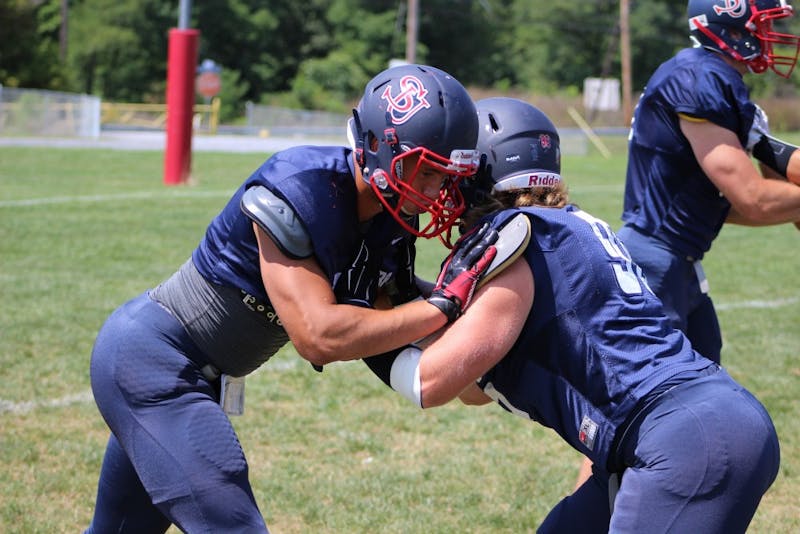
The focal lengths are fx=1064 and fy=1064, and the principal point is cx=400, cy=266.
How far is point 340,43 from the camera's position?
200 feet

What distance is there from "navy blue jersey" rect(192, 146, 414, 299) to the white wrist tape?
0.31 metres

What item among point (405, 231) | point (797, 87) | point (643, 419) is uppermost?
point (405, 231)

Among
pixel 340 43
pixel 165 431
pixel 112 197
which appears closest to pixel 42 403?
pixel 165 431

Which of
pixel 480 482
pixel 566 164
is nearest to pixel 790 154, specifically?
pixel 480 482

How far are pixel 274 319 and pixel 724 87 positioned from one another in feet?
7.16

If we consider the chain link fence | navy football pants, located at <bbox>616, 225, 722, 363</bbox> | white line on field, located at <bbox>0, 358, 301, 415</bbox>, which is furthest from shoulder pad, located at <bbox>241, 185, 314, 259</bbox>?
the chain link fence

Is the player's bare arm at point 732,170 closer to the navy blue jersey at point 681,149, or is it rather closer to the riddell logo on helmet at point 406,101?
the navy blue jersey at point 681,149

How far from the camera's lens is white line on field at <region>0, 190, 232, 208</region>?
45.0 feet

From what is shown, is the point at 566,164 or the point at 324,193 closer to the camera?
the point at 324,193

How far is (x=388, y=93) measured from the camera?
9.50ft

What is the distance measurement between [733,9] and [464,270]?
230 centimetres

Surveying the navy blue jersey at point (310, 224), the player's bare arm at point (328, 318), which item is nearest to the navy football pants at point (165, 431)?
the navy blue jersey at point (310, 224)

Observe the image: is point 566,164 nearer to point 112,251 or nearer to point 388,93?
point 112,251

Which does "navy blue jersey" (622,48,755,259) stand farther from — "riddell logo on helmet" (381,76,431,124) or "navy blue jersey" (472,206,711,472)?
"riddell logo on helmet" (381,76,431,124)
